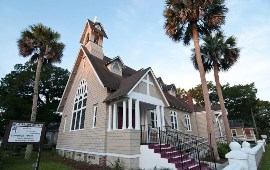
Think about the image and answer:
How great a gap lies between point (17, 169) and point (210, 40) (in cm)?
2007

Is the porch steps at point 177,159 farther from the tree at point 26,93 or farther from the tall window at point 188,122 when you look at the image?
the tree at point 26,93

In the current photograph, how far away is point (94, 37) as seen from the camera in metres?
19.4

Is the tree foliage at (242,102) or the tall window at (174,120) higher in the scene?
the tree foliage at (242,102)

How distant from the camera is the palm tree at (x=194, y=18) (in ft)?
47.6

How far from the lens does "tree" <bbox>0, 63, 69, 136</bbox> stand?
27797 mm

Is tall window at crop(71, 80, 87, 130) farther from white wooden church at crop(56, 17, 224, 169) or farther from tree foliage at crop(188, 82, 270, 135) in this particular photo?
tree foliage at crop(188, 82, 270, 135)

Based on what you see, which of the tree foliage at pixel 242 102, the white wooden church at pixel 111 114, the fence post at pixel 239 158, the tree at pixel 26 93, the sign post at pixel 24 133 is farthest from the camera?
the tree foliage at pixel 242 102

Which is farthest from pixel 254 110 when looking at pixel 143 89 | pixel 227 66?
pixel 143 89

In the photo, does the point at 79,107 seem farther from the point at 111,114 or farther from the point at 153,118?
the point at 153,118

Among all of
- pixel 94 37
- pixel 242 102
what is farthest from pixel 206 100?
pixel 242 102

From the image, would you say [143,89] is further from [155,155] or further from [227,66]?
[227,66]

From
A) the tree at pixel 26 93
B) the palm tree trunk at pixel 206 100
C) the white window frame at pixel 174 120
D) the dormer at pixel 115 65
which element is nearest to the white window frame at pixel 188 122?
the white window frame at pixel 174 120

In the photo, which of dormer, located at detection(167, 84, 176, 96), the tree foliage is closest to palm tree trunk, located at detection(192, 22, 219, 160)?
dormer, located at detection(167, 84, 176, 96)

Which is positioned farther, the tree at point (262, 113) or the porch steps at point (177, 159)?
the tree at point (262, 113)
